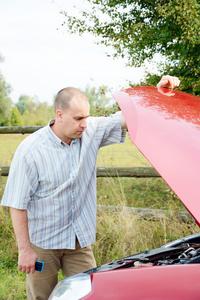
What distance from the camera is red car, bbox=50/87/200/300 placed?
1154 mm

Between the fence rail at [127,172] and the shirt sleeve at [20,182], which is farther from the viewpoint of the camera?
the fence rail at [127,172]

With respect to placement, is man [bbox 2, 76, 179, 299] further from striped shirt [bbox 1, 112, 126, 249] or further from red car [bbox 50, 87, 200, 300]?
red car [bbox 50, 87, 200, 300]

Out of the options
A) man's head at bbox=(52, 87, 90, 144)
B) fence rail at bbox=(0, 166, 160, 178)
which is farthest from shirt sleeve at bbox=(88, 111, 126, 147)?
fence rail at bbox=(0, 166, 160, 178)

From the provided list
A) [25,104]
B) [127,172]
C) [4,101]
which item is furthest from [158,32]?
[25,104]

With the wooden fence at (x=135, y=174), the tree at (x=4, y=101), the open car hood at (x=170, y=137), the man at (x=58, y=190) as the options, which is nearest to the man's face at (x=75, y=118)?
the man at (x=58, y=190)

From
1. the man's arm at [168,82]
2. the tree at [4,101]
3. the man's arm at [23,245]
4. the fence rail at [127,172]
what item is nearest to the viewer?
the man's arm at [168,82]

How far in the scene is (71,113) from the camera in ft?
7.21

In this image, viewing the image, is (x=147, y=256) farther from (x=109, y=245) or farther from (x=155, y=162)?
(x=109, y=245)

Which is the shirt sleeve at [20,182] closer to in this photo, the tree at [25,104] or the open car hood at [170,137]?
the open car hood at [170,137]

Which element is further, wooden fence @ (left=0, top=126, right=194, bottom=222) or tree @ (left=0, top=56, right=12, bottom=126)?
tree @ (left=0, top=56, right=12, bottom=126)

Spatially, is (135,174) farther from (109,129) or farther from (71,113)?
(71,113)

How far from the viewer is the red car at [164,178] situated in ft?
3.79

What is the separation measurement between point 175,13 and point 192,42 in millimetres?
532

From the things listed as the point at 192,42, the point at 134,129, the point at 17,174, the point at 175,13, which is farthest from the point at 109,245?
the point at 175,13
